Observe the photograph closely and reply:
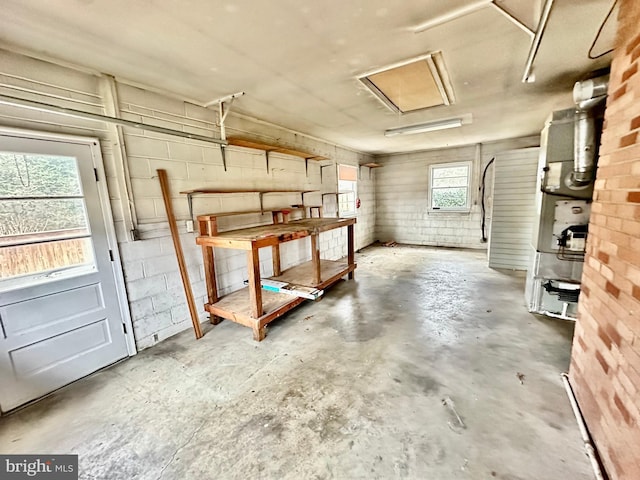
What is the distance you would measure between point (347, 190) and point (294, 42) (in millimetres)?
4587

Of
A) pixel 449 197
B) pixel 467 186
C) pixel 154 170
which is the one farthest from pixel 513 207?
pixel 154 170

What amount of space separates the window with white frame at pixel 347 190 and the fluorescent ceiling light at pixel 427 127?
1.65m

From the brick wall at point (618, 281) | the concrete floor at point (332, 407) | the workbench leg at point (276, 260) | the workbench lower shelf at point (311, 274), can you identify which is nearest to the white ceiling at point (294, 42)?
the brick wall at point (618, 281)

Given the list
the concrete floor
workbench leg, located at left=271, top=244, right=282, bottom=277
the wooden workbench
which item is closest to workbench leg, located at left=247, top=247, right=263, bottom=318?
the wooden workbench

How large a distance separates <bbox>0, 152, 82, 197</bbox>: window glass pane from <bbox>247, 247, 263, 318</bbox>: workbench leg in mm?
1496

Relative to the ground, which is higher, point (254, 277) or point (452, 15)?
point (452, 15)

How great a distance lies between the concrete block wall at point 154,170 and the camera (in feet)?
6.60

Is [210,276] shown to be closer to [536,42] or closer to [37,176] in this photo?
[37,176]

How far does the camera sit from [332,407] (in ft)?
6.06

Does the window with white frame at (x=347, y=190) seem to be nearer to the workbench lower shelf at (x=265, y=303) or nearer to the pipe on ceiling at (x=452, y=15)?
the workbench lower shelf at (x=265, y=303)

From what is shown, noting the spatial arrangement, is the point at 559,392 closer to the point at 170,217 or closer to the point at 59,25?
the point at 170,217

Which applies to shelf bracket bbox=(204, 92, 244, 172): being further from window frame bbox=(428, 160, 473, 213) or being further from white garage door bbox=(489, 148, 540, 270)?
window frame bbox=(428, 160, 473, 213)

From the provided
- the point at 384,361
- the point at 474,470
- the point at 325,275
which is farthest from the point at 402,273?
the point at 474,470

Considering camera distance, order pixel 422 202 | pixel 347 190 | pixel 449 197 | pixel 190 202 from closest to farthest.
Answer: pixel 190 202 < pixel 347 190 < pixel 449 197 < pixel 422 202
